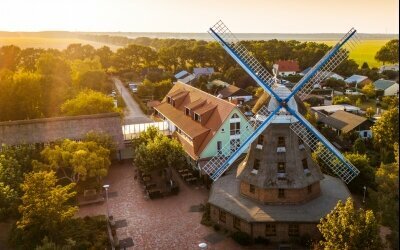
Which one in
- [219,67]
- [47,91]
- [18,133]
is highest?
[219,67]

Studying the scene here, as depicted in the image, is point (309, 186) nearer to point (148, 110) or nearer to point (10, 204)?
point (10, 204)

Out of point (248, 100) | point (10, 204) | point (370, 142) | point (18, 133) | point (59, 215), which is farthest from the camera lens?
point (248, 100)

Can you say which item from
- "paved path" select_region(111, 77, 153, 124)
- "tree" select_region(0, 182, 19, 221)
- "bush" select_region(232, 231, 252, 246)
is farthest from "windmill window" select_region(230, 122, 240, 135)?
"paved path" select_region(111, 77, 153, 124)

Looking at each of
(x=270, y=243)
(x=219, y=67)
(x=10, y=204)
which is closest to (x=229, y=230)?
(x=270, y=243)

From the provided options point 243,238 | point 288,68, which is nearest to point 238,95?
point 288,68

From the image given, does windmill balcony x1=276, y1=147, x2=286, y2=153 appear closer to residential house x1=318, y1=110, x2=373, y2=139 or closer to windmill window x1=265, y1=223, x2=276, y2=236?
windmill window x1=265, y1=223, x2=276, y2=236

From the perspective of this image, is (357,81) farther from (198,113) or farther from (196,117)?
(198,113)

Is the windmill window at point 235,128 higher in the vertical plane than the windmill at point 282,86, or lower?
lower

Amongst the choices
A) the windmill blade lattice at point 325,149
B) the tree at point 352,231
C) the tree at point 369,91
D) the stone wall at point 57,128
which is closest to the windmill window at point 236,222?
the windmill blade lattice at point 325,149

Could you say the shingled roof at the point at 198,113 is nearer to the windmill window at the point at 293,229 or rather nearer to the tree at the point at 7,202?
the windmill window at the point at 293,229
